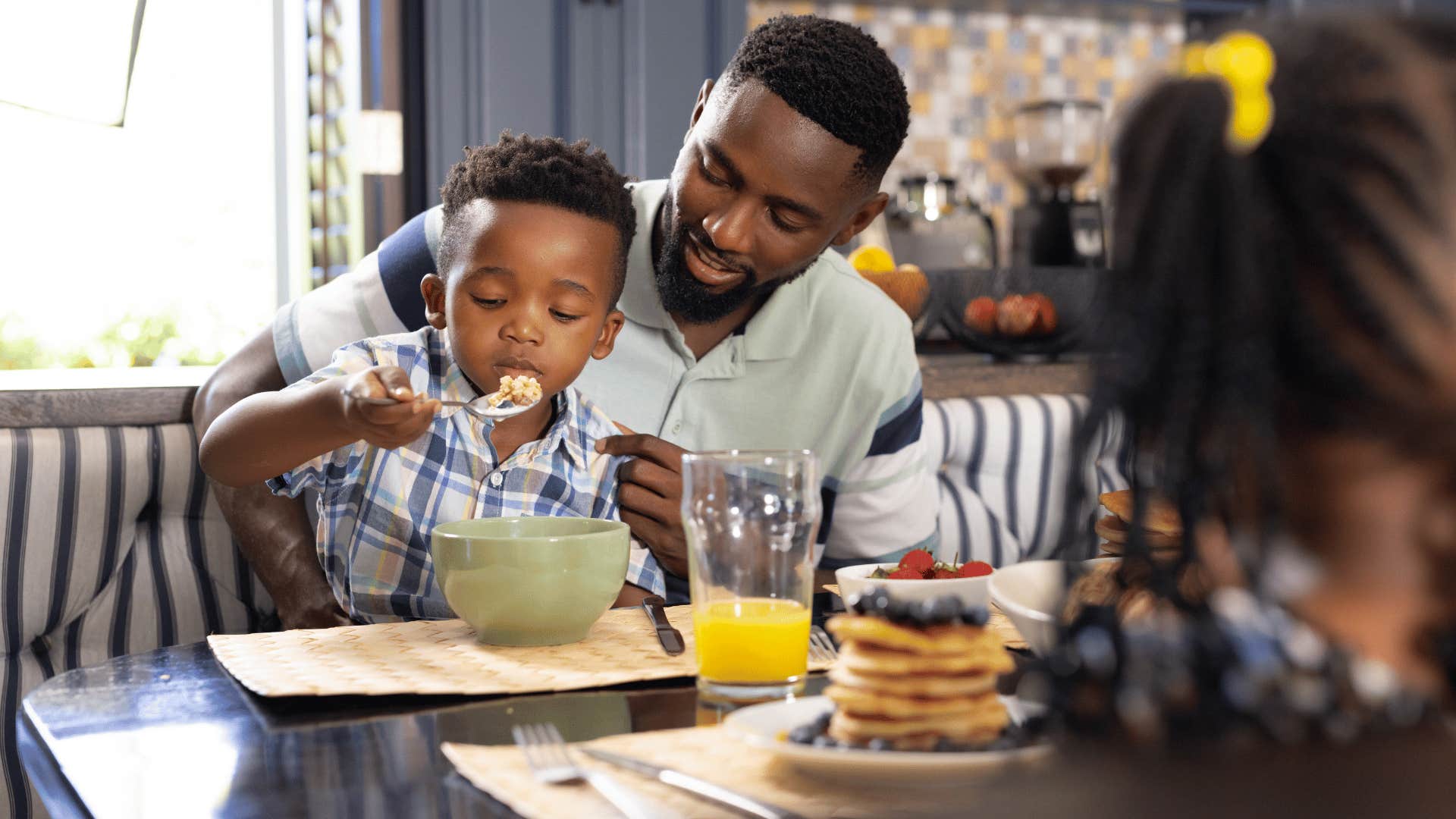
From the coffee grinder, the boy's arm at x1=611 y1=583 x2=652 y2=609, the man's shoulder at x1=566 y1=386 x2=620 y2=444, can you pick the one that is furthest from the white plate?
the coffee grinder

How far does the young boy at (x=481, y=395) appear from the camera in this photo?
1.33 metres

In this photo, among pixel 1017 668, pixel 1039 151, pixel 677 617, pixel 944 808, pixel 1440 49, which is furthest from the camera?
pixel 1039 151

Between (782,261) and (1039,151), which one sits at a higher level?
(1039,151)

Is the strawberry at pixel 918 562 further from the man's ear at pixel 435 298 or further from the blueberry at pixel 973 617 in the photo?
the man's ear at pixel 435 298

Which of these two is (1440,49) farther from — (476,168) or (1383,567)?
(476,168)

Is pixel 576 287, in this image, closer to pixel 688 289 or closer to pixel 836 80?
pixel 688 289

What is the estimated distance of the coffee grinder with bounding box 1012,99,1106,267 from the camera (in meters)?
3.14

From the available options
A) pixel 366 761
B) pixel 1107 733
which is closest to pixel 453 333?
pixel 366 761

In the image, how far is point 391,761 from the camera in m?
0.75

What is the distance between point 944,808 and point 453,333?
0.88m

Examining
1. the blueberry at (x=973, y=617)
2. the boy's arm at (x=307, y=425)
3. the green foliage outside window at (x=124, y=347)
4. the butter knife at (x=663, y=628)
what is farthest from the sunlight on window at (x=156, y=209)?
the blueberry at (x=973, y=617)

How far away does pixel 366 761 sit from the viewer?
0.74m

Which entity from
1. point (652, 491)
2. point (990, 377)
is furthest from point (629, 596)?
point (990, 377)

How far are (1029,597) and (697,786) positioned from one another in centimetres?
43
